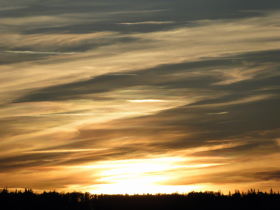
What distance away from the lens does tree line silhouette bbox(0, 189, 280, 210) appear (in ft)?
343

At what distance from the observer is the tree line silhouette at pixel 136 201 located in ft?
343

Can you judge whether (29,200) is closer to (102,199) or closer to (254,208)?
(102,199)

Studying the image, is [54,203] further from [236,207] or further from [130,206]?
[236,207]

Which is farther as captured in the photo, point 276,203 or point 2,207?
point 276,203

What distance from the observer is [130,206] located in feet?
350

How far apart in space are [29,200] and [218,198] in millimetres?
22052

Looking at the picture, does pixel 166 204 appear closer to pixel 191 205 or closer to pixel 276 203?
pixel 191 205

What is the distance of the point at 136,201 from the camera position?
108 metres

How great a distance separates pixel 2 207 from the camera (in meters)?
103

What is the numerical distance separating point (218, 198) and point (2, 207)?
2538 cm

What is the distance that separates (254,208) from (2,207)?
2871cm

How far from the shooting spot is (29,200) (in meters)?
106

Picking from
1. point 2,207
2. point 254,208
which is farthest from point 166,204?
point 2,207

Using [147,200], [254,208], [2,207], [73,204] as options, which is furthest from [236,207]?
[2,207]
